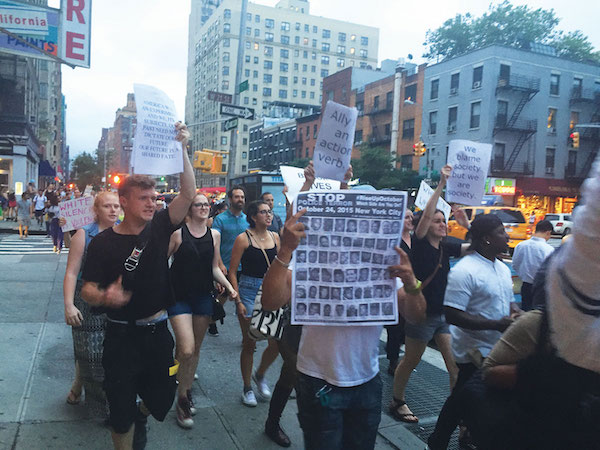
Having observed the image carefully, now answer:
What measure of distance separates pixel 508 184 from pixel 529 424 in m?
38.0

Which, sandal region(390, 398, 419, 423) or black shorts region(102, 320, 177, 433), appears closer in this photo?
black shorts region(102, 320, 177, 433)

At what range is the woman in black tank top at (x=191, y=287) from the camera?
4.14m

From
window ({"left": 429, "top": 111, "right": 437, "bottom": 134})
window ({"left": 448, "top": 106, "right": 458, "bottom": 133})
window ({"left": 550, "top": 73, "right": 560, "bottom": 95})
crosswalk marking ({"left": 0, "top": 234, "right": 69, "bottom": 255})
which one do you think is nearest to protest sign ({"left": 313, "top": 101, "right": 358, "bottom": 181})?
crosswalk marking ({"left": 0, "top": 234, "right": 69, "bottom": 255})

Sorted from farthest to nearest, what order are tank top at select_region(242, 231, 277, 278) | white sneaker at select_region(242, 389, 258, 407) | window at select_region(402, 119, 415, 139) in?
window at select_region(402, 119, 415, 139)
tank top at select_region(242, 231, 277, 278)
white sneaker at select_region(242, 389, 258, 407)

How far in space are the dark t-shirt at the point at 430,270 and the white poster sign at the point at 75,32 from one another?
8.51 m

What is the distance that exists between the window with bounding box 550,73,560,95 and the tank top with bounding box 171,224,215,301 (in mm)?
41135

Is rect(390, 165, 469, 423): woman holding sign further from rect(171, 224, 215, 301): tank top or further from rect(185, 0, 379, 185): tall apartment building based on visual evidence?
rect(185, 0, 379, 185): tall apartment building

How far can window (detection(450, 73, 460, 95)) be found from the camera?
126 feet

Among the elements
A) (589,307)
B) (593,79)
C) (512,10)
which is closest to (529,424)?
(589,307)

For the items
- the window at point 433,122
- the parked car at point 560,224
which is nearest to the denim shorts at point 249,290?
the parked car at point 560,224

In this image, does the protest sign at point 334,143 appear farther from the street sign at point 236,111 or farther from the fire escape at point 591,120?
the fire escape at point 591,120

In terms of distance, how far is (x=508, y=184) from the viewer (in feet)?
121

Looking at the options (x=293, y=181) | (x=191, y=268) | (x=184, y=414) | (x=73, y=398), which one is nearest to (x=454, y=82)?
(x=293, y=181)

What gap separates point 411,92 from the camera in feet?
145
